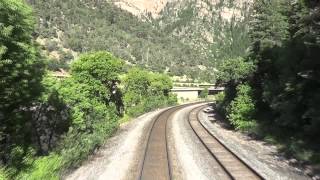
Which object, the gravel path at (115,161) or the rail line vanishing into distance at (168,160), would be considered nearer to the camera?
the rail line vanishing into distance at (168,160)

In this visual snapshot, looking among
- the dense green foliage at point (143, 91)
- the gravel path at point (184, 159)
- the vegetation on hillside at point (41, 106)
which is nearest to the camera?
the vegetation on hillside at point (41, 106)

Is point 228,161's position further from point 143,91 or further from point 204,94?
point 204,94

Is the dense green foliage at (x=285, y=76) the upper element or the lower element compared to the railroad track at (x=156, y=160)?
upper

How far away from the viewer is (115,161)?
2067 cm

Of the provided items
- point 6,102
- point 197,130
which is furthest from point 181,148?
point 6,102

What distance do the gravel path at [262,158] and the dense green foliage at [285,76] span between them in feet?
3.82

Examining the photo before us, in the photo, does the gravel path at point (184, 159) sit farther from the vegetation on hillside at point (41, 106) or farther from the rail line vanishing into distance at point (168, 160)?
the vegetation on hillside at point (41, 106)

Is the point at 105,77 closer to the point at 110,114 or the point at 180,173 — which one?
the point at 110,114

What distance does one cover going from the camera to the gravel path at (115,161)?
57.8 feet

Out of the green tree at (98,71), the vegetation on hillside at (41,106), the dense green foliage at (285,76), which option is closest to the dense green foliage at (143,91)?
the green tree at (98,71)

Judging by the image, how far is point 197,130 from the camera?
32906mm

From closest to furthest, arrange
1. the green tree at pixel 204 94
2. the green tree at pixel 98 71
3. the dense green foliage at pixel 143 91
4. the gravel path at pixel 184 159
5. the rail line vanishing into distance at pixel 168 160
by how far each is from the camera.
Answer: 1. the rail line vanishing into distance at pixel 168 160
2. the gravel path at pixel 184 159
3. the green tree at pixel 98 71
4. the dense green foliage at pixel 143 91
5. the green tree at pixel 204 94

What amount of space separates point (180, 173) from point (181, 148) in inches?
255

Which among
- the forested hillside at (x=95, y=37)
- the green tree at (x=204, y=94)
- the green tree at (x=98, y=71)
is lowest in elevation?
the green tree at (x=98, y=71)
